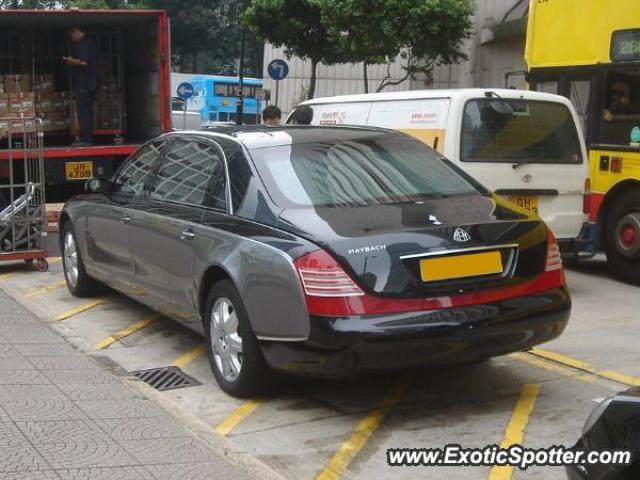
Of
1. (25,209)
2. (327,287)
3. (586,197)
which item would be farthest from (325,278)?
(25,209)

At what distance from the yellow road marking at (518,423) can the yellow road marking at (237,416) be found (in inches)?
57.4

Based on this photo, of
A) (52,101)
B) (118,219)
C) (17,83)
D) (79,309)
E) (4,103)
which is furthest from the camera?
(52,101)

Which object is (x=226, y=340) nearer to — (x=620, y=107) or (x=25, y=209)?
(x=25, y=209)

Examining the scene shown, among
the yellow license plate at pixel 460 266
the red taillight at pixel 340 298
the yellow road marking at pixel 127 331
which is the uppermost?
the yellow license plate at pixel 460 266

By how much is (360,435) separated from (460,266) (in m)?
1.04

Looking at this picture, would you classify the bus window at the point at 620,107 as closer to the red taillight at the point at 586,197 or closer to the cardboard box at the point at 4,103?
the red taillight at the point at 586,197

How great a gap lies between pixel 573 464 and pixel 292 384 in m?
Answer: 2.68

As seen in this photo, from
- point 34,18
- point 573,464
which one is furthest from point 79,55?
point 573,464

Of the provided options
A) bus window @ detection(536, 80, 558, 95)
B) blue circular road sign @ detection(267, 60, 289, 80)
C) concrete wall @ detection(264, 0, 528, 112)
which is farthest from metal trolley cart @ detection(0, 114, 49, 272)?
concrete wall @ detection(264, 0, 528, 112)

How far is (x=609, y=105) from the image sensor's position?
9.04m

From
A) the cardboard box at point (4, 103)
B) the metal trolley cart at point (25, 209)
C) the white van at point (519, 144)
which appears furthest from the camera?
the cardboard box at point (4, 103)

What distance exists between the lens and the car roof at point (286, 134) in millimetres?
5480

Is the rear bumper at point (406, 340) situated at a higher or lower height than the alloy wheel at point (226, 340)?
higher

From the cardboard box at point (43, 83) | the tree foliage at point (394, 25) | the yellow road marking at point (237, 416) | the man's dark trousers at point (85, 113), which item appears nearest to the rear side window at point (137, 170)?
the yellow road marking at point (237, 416)
